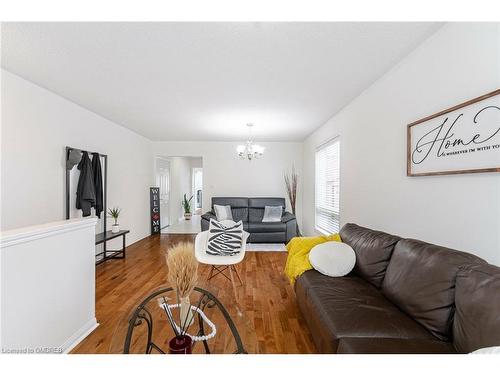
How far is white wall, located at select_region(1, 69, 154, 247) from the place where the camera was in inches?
98.9

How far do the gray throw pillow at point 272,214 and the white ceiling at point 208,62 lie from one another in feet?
8.55

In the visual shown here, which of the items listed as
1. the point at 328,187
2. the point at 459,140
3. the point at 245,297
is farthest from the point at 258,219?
the point at 459,140

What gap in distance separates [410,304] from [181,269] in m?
1.41

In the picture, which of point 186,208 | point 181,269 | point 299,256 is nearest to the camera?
point 181,269

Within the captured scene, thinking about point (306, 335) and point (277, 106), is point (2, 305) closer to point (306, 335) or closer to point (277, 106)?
point (306, 335)

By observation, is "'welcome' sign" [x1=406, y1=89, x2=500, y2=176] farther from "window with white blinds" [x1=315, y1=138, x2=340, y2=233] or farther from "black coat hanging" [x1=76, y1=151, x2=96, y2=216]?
"black coat hanging" [x1=76, y1=151, x2=96, y2=216]

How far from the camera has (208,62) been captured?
2.27 m

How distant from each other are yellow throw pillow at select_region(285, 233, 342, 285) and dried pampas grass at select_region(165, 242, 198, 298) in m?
1.47

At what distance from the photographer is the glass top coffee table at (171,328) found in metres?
1.09

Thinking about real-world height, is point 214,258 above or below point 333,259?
below

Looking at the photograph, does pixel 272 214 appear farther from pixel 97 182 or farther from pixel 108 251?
pixel 97 182

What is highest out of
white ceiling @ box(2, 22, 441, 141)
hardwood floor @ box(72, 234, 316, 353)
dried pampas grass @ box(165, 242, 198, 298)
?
white ceiling @ box(2, 22, 441, 141)

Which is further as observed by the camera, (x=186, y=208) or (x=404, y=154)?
(x=186, y=208)

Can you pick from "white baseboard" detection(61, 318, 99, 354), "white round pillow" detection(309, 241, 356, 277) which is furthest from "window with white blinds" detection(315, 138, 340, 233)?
"white baseboard" detection(61, 318, 99, 354)
